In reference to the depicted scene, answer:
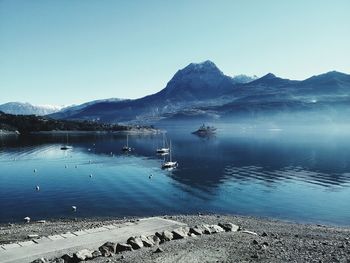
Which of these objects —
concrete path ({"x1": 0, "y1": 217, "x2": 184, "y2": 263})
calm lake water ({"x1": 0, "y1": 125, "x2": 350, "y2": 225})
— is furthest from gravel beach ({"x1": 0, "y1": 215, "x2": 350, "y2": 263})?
calm lake water ({"x1": 0, "y1": 125, "x2": 350, "y2": 225})

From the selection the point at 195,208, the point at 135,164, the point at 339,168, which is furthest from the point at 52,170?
the point at 339,168

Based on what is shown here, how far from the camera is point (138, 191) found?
93.8 metres

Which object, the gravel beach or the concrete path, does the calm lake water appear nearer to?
the concrete path

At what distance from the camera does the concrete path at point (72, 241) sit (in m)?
36.8

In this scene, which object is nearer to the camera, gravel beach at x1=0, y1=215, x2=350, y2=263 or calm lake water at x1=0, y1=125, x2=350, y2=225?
gravel beach at x1=0, y1=215, x2=350, y2=263

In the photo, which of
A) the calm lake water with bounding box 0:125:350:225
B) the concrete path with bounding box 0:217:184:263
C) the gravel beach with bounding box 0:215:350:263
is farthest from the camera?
the calm lake water with bounding box 0:125:350:225

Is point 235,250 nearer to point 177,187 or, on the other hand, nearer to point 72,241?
point 72,241

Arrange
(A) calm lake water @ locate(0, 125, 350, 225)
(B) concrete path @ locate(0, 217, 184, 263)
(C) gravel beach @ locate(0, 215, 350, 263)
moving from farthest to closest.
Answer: (A) calm lake water @ locate(0, 125, 350, 225)
(B) concrete path @ locate(0, 217, 184, 263)
(C) gravel beach @ locate(0, 215, 350, 263)

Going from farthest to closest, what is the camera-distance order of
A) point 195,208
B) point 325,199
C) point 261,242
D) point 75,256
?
point 325,199 → point 195,208 → point 261,242 → point 75,256

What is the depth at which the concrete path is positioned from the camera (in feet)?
121

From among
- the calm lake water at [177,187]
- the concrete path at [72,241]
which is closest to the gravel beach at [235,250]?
the concrete path at [72,241]

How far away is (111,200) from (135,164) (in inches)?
2595

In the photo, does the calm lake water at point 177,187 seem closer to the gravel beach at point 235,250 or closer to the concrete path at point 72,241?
the concrete path at point 72,241

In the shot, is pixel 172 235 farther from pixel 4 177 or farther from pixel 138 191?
pixel 4 177
